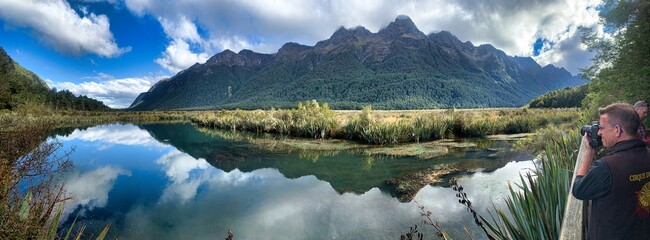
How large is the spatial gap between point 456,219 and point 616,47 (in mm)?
6433

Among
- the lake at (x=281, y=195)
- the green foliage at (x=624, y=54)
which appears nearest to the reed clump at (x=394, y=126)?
the lake at (x=281, y=195)

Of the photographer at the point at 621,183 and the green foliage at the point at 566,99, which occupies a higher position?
the green foliage at the point at 566,99

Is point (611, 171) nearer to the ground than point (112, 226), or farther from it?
farther from it

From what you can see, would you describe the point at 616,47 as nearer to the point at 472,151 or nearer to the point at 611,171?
the point at 472,151

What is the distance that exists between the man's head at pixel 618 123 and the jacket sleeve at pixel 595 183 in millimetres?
200

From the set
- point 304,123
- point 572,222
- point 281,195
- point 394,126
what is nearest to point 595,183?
point 572,222

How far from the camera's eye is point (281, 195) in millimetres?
7328

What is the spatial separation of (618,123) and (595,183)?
420 mm

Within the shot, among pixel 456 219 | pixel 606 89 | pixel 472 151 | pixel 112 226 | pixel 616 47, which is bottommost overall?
pixel 112 226

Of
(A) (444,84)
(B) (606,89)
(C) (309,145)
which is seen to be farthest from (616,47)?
(A) (444,84)

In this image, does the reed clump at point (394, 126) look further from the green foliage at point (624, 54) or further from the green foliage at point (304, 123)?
the green foliage at point (624, 54)

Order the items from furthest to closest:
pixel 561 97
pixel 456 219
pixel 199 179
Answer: pixel 561 97
pixel 199 179
pixel 456 219

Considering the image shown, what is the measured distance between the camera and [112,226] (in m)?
5.51

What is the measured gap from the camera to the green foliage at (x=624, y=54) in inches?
270
